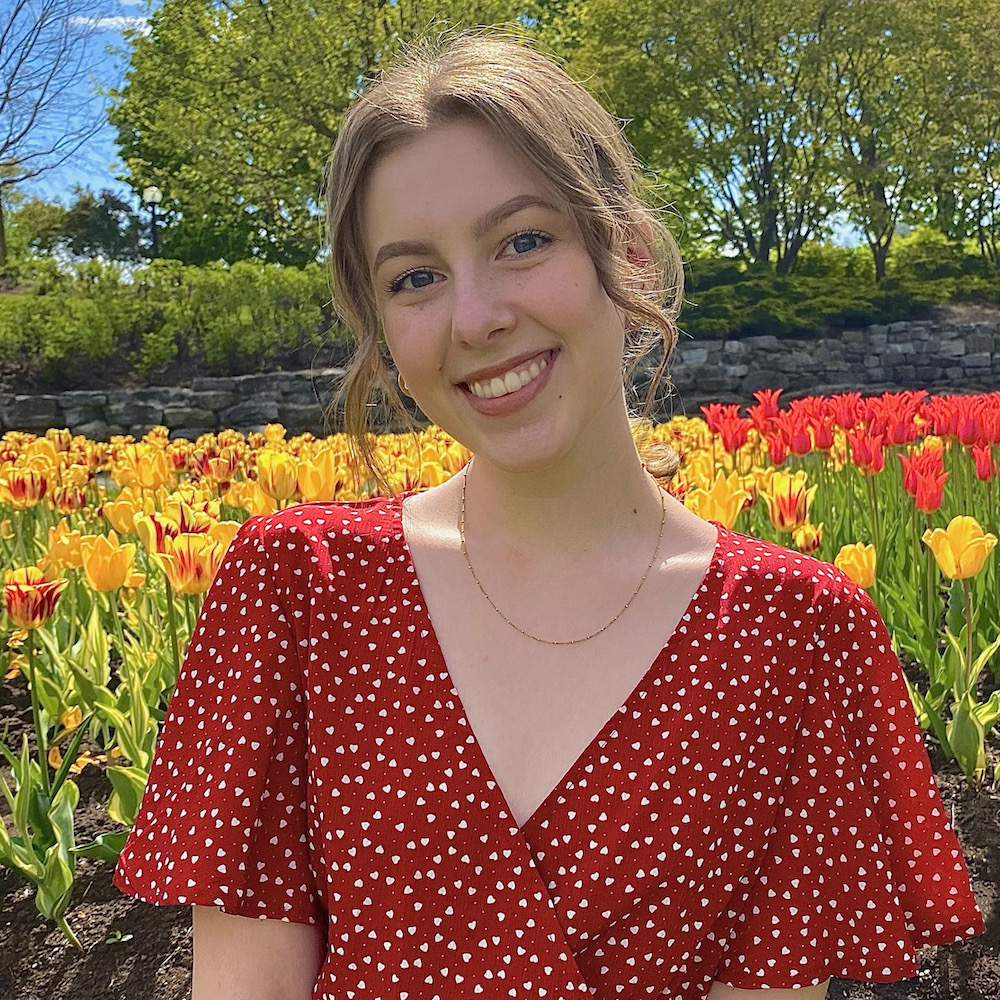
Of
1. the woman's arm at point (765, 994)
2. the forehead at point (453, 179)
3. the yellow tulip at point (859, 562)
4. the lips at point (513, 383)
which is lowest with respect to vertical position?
the woman's arm at point (765, 994)

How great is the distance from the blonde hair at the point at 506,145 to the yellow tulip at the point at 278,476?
1.06 meters

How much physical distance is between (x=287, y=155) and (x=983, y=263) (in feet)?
41.3

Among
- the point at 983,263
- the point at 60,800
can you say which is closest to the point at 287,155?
the point at 983,263

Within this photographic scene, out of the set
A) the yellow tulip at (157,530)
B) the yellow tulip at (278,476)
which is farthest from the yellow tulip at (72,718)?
the yellow tulip at (278,476)

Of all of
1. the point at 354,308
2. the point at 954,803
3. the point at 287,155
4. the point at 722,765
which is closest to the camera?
the point at 722,765

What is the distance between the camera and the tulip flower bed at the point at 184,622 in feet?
6.81

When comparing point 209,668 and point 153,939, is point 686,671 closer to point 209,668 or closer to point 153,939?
point 209,668

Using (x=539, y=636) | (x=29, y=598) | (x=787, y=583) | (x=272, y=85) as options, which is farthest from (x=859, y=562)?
(x=272, y=85)

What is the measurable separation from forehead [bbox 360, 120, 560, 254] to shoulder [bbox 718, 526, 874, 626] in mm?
505

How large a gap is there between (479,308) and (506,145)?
20 centimetres

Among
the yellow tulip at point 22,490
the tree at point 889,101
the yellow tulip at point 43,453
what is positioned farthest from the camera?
the tree at point 889,101

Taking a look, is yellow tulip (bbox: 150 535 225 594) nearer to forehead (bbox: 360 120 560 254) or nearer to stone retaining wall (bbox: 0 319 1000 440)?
forehead (bbox: 360 120 560 254)

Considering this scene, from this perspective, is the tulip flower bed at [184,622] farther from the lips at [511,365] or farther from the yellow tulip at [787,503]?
the lips at [511,365]

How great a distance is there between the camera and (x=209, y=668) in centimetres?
126
